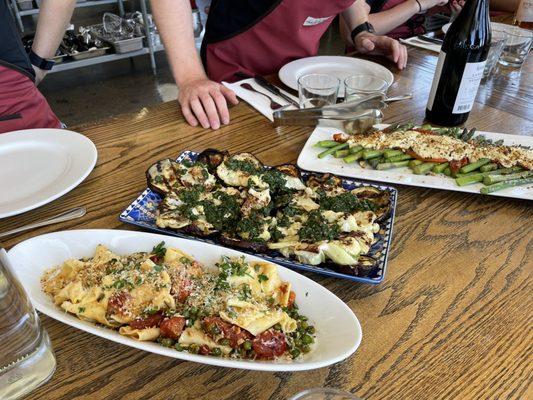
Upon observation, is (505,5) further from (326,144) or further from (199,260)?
(199,260)

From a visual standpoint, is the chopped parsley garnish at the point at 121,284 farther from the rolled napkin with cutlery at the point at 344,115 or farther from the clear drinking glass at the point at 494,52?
the clear drinking glass at the point at 494,52

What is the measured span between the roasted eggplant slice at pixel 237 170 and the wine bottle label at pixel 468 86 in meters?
0.63

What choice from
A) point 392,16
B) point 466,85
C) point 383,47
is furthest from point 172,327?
point 392,16

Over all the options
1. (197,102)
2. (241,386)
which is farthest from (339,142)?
(241,386)

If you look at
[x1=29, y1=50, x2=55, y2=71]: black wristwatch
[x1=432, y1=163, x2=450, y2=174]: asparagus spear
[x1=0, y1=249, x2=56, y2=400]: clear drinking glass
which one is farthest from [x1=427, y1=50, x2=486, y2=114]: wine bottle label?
[x1=29, y1=50, x2=55, y2=71]: black wristwatch

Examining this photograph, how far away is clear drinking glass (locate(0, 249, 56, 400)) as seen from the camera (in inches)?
21.0

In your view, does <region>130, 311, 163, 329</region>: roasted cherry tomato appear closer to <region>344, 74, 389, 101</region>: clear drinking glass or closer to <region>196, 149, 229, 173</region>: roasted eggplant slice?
<region>196, 149, 229, 173</region>: roasted eggplant slice

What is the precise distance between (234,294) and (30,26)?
211 inches

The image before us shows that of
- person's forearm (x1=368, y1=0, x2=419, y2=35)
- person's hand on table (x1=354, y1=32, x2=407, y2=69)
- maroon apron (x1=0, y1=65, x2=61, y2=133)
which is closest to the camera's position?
maroon apron (x1=0, y1=65, x2=61, y2=133)

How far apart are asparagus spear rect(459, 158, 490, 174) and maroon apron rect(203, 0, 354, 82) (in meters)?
0.95

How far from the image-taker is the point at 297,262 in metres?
0.76

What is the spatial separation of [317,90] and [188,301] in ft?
2.73

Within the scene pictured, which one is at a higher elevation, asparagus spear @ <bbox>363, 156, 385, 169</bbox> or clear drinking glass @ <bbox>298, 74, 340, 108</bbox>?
clear drinking glass @ <bbox>298, 74, 340, 108</bbox>

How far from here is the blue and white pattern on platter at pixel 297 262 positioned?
0.73m
